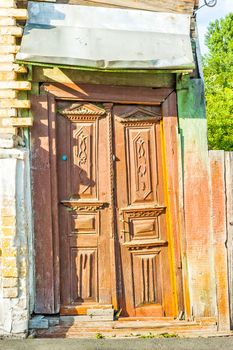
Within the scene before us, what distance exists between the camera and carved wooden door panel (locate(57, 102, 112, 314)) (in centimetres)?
540

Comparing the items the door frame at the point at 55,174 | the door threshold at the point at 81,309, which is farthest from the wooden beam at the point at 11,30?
the door threshold at the point at 81,309

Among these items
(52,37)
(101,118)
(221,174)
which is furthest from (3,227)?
(221,174)

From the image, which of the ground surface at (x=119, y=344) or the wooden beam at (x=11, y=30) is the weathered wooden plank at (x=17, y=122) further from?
the ground surface at (x=119, y=344)

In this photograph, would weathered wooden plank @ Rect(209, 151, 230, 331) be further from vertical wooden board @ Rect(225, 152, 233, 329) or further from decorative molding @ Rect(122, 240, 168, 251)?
decorative molding @ Rect(122, 240, 168, 251)

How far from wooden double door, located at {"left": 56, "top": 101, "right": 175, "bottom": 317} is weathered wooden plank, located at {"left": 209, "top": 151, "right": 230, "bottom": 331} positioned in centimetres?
56

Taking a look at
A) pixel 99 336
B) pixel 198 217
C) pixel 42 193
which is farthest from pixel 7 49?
pixel 99 336

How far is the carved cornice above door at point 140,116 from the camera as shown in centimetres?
555

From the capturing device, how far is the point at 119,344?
490 centimetres

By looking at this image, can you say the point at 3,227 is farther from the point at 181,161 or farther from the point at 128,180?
the point at 181,161

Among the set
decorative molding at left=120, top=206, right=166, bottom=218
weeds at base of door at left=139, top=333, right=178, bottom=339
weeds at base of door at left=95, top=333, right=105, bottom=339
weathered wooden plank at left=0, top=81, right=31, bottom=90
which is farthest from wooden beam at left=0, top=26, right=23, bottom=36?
weeds at base of door at left=139, top=333, right=178, bottom=339

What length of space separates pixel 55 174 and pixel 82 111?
789mm

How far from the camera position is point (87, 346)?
4.78m

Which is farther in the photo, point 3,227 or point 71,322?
point 71,322

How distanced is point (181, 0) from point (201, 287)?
3432 millimetres
